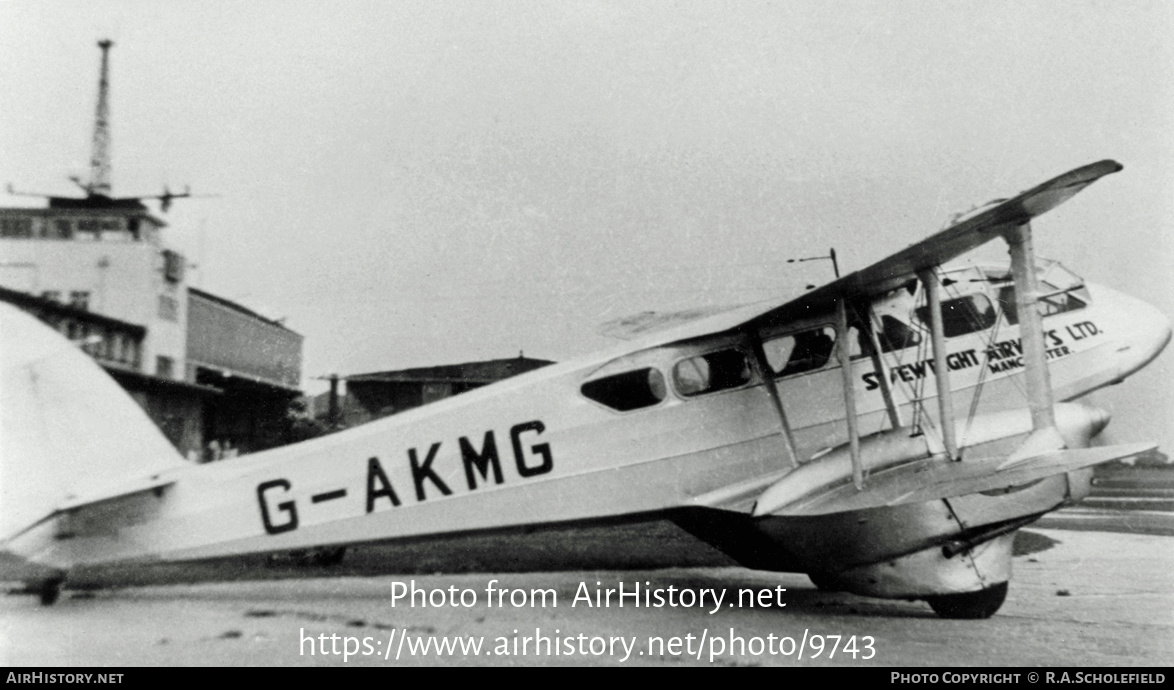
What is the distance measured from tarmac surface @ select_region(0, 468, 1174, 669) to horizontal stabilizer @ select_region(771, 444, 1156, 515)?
895mm

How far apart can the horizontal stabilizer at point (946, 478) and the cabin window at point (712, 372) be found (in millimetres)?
1074

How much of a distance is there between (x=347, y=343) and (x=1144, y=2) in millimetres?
6920

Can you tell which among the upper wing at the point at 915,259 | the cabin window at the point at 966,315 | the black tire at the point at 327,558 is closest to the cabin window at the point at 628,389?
the upper wing at the point at 915,259

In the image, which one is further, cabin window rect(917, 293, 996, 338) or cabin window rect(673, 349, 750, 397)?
cabin window rect(917, 293, 996, 338)

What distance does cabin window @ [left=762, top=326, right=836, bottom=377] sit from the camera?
22.3 feet

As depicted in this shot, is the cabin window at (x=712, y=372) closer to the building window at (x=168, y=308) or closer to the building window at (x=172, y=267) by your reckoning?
the building window at (x=172, y=267)

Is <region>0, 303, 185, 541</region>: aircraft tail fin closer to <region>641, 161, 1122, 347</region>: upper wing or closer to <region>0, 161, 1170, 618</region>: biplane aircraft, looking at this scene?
<region>0, 161, 1170, 618</region>: biplane aircraft

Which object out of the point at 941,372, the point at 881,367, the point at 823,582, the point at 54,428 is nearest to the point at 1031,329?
the point at 941,372

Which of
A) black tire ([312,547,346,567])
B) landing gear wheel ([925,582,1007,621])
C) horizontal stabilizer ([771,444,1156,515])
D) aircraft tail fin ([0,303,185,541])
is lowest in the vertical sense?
landing gear wheel ([925,582,1007,621])

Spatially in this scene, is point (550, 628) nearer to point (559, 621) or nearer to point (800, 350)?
point (559, 621)

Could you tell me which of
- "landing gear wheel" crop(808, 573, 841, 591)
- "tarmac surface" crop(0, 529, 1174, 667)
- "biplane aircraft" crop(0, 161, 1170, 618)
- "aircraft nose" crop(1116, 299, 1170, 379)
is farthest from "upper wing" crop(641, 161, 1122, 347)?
→ "aircraft nose" crop(1116, 299, 1170, 379)

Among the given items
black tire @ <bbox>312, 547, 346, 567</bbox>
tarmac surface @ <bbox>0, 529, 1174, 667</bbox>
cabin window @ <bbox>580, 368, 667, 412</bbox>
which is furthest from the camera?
black tire @ <bbox>312, 547, 346, 567</bbox>

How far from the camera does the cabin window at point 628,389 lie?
253 inches
